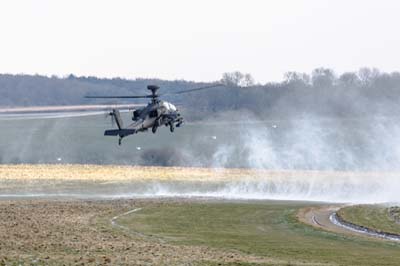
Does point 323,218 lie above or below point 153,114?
below

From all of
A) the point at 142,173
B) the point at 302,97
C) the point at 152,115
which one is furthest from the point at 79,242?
the point at 302,97

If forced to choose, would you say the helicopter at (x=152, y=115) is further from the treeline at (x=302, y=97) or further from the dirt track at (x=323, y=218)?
the treeline at (x=302, y=97)

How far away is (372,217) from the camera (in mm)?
54531

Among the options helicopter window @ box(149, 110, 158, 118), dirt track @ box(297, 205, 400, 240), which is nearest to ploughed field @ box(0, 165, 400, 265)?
dirt track @ box(297, 205, 400, 240)

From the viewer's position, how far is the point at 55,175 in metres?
85.6

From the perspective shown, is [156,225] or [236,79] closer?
[156,225]

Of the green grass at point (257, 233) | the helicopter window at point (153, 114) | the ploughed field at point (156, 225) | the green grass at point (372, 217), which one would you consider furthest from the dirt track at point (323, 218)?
the helicopter window at point (153, 114)

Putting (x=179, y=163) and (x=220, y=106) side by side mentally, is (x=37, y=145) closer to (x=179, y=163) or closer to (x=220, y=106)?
(x=179, y=163)

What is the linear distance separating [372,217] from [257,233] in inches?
406

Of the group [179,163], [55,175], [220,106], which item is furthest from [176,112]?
[220,106]

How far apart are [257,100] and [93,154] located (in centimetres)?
4031

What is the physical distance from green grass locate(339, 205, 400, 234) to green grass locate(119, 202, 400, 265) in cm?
354

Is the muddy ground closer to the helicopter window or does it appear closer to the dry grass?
the helicopter window

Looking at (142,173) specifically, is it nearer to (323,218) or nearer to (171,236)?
(323,218)
